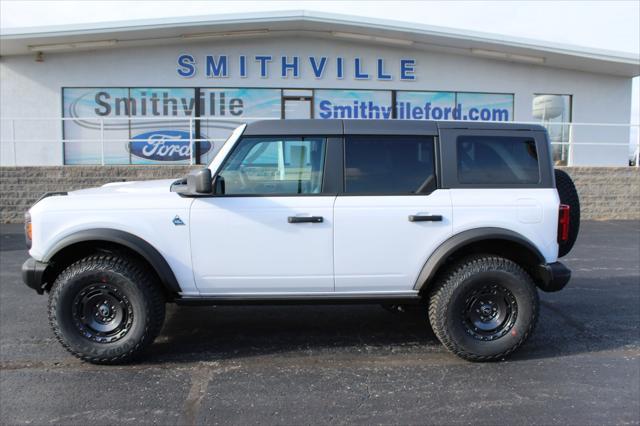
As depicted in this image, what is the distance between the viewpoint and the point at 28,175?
12.1 metres

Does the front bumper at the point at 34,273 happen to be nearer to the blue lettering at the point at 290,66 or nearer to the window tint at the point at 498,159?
the window tint at the point at 498,159

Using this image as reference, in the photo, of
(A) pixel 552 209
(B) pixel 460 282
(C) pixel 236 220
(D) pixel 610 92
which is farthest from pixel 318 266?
(D) pixel 610 92

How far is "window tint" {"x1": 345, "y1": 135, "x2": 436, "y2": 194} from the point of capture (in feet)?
14.1

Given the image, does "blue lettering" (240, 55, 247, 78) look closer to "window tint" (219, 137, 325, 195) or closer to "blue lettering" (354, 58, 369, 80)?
"blue lettering" (354, 58, 369, 80)

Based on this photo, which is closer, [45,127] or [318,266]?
[318,266]

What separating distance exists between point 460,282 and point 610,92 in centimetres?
1635

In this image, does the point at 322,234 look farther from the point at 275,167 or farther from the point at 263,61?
the point at 263,61

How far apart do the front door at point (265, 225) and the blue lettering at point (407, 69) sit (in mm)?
13138

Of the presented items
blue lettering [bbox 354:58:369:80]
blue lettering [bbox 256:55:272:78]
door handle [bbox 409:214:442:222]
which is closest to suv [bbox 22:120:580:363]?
door handle [bbox 409:214:442:222]

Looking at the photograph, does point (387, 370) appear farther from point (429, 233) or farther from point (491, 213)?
point (491, 213)

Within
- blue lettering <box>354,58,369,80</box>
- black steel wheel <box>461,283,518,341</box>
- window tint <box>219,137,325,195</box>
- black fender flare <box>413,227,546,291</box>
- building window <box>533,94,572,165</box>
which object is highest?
blue lettering <box>354,58,369,80</box>

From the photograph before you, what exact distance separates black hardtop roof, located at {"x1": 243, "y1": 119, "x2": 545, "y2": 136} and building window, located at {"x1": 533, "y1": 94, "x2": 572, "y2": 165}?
1421cm

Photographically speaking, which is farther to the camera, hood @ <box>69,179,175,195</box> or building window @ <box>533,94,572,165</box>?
building window @ <box>533,94,572,165</box>

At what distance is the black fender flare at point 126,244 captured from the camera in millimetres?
4086
